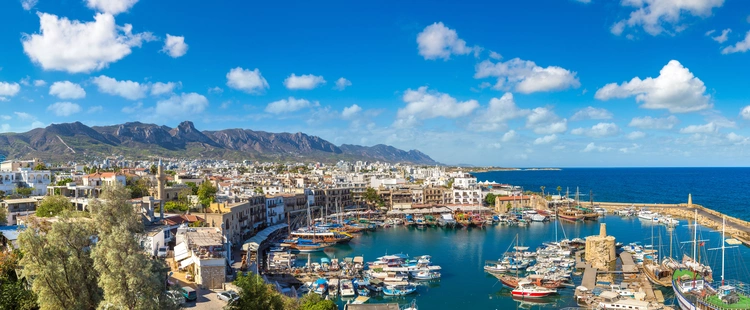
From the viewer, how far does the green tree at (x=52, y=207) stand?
36.1 metres

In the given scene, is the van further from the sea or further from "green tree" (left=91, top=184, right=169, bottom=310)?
the sea

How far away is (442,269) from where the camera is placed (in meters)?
38.3

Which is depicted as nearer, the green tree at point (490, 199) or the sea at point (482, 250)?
the sea at point (482, 250)

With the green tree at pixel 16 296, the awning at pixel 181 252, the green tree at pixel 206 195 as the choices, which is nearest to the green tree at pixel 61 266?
the green tree at pixel 16 296

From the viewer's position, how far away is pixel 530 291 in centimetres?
3088

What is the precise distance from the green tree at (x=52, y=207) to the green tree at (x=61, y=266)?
2329cm

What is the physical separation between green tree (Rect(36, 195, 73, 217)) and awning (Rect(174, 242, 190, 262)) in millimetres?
13909

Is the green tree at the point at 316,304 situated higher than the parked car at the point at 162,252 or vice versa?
the parked car at the point at 162,252

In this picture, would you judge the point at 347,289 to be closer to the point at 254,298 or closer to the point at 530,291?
the point at 530,291

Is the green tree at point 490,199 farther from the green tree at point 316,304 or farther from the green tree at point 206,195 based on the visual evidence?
the green tree at point 316,304

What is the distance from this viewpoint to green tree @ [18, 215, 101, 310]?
15.0 metres

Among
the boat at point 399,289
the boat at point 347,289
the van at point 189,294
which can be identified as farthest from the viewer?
the boat at point 399,289

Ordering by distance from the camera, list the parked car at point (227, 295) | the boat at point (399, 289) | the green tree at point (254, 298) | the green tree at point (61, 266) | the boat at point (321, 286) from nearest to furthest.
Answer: the green tree at point (61, 266)
the green tree at point (254, 298)
the parked car at point (227, 295)
the boat at point (321, 286)
the boat at point (399, 289)

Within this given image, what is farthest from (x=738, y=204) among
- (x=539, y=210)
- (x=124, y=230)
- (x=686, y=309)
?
(x=124, y=230)
